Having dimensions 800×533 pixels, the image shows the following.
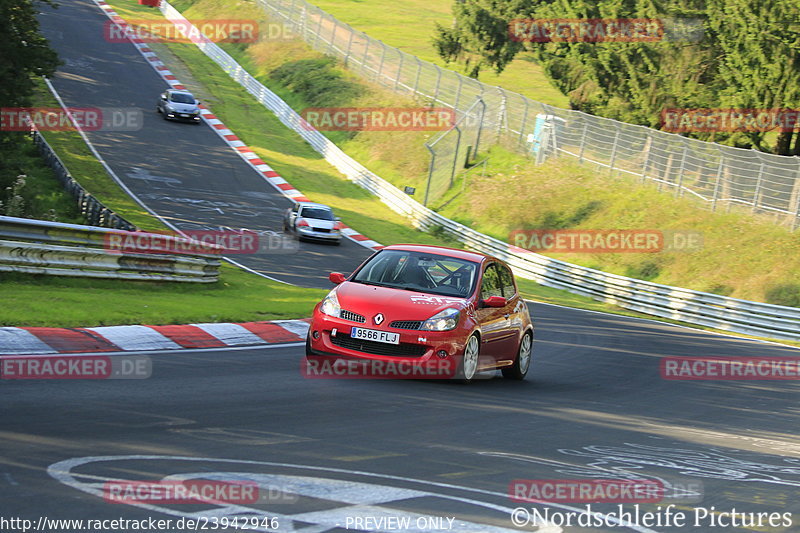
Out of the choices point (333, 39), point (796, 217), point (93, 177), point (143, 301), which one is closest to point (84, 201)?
point (93, 177)

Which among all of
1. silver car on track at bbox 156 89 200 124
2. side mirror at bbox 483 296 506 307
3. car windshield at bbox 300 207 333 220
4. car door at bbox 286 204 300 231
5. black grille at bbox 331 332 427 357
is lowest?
car door at bbox 286 204 300 231

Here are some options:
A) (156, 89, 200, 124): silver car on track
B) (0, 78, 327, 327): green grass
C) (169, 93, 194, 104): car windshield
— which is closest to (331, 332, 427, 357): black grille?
(0, 78, 327, 327): green grass

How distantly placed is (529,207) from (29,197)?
773 inches

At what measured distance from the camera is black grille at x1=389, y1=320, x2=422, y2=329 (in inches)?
393

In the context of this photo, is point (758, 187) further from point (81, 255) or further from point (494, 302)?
point (81, 255)

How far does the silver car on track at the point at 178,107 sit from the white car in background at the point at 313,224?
16.3 meters

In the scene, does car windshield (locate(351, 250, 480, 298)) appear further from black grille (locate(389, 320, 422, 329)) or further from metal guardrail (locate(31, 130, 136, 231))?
metal guardrail (locate(31, 130, 136, 231))

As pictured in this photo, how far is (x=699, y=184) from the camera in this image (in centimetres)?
3312

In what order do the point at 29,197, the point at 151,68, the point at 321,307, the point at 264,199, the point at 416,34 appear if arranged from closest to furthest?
the point at 321,307, the point at 29,197, the point at 264,199, the point at 151,68, the point at 416,34

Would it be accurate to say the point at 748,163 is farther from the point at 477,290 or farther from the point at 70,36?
the point at 70,36

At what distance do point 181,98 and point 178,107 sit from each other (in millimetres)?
707

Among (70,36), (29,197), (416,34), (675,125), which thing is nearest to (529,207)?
(675,125)

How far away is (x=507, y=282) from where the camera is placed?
1237 cm

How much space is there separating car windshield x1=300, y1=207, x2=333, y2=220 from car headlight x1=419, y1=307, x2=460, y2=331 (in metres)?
21.8
